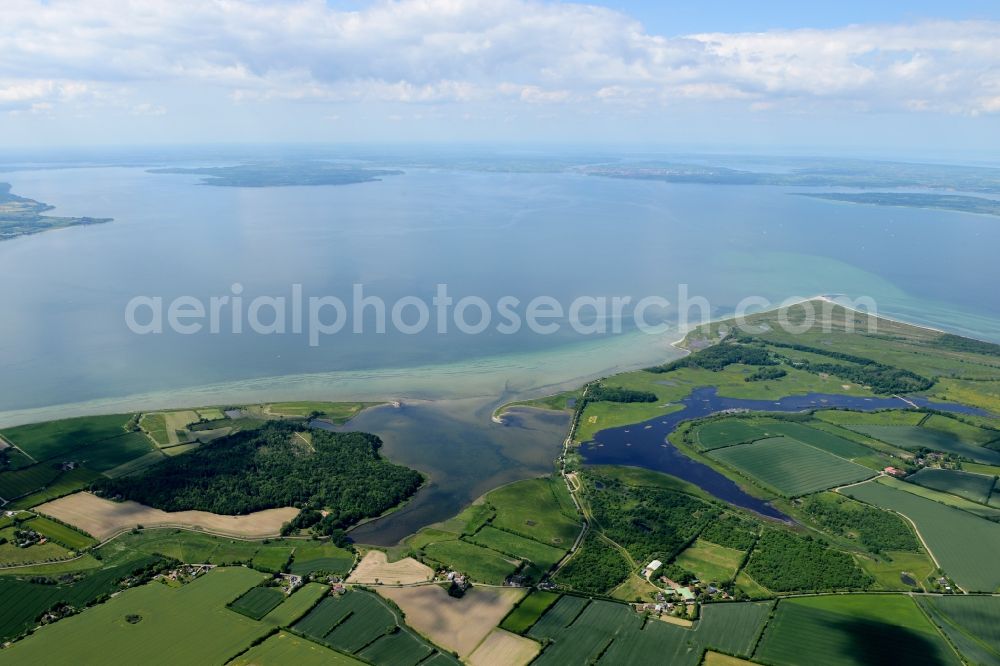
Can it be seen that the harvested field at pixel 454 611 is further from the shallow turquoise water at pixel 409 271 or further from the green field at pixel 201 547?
the shallow turquoise water at pixel 409 271

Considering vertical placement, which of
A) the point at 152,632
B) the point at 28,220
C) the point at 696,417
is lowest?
the point at 152,632

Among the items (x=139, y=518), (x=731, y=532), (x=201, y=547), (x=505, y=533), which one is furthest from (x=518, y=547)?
(x=139, y=518)

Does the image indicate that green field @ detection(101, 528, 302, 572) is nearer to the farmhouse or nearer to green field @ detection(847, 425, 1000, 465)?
the farmhouse

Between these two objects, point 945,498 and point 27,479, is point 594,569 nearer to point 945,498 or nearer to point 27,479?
point 945,498

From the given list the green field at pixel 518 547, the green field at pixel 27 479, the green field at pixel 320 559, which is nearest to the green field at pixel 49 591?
the green field at pixel 320 559

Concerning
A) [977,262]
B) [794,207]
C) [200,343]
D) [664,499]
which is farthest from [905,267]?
[200,343]

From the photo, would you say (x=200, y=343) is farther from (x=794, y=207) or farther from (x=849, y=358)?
(x=794, y=207)
